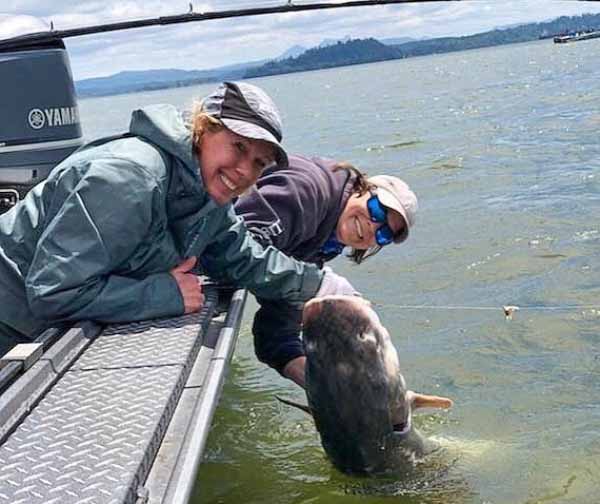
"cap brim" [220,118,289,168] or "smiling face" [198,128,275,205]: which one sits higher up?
"cap brim" [220,118,289,168]

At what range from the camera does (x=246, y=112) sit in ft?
11.4

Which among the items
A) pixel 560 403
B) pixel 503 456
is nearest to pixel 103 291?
pixel 503 456

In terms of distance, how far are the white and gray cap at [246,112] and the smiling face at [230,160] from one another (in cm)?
4

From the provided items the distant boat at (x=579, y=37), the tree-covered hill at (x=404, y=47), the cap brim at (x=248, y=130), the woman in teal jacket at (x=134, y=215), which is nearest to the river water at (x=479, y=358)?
the woman in teal jacket at (x=134, y=215)

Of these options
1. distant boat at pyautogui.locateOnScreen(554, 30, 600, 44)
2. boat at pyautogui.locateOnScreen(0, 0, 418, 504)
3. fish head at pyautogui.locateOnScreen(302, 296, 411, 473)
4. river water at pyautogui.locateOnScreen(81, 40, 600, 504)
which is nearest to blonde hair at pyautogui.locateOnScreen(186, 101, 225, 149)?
boat at pyautogui.locateOnScreen(0, 0, 418, 504)

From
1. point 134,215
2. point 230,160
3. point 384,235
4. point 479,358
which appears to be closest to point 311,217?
point 384,235

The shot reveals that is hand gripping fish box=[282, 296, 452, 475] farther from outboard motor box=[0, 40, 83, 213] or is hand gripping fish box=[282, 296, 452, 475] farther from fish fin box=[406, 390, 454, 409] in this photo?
outboard motor box=[0, 40, 83, 213]

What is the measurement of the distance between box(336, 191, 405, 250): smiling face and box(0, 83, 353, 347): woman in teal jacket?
3.29 feet

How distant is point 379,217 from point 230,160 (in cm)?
128

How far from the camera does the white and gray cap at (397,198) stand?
4.59m

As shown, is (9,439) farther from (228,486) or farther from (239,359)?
(239,359)

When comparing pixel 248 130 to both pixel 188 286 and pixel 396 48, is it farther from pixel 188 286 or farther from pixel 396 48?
pixel 396 48

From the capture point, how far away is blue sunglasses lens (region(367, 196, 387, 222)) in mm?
4621

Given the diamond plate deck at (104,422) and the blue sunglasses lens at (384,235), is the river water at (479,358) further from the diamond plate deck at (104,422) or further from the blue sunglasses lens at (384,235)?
the diamond plate deck at (104,422)
